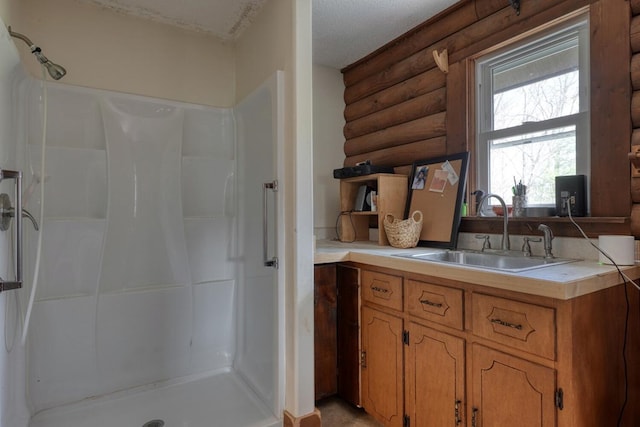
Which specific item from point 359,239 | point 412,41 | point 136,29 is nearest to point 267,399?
point 359,239

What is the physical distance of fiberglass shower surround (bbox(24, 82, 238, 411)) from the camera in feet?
6.41

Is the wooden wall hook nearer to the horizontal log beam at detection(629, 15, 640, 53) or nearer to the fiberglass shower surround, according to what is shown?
the horizontal log beam at detection(629, 15, 640, 53)

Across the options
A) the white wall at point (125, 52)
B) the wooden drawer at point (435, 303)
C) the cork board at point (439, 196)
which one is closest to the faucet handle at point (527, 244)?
the cork board at point (439, 196)

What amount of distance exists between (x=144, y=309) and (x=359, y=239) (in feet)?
5.34

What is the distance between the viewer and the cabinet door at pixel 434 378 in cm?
149

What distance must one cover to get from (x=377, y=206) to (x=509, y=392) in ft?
4.68

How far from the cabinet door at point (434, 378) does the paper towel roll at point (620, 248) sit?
2.35ft

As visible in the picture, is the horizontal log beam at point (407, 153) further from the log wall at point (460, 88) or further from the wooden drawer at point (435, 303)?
the wooden drawer at point (435, 303)

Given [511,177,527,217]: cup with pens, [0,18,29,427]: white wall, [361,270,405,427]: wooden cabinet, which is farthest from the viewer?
[511,177,527,217]: cup with pens

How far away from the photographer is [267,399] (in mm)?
1971

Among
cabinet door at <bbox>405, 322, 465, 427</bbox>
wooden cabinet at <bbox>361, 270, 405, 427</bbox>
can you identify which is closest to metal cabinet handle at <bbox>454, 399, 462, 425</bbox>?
cabinet door at <bbox>405, 322, 465, 427</bbox>

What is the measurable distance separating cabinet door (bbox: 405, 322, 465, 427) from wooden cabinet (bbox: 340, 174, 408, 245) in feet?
3.10

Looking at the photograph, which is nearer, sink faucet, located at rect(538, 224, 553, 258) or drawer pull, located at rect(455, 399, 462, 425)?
drawer pull, located at rect(455, 399, 462, 425)

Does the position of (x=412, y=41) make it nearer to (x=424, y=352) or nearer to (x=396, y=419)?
(x=424, y=352)
